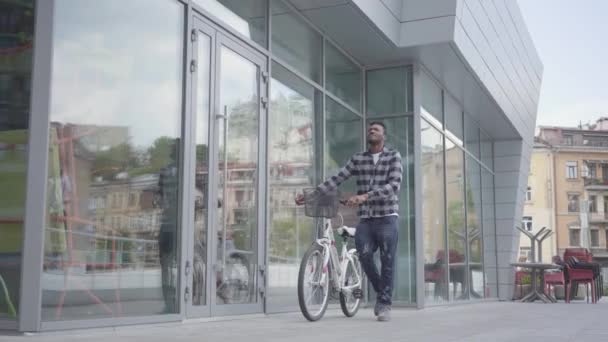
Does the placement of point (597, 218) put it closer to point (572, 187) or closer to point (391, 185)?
point (572, 187)

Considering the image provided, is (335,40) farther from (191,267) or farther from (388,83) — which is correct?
(191,267)

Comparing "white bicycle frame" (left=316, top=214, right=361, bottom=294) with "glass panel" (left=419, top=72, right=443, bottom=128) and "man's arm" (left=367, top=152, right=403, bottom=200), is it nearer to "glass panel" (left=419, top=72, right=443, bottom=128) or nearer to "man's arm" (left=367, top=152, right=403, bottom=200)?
"man's arm" (left=367, top=152, right=403, bottom=200)

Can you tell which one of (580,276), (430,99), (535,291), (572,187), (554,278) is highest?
(572,187)

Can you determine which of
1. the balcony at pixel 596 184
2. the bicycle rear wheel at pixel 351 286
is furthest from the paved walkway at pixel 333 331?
the balcony at pixel 596 184

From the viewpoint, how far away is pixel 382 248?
22.3 ft

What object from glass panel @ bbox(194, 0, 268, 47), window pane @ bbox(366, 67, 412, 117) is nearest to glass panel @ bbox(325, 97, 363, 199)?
window pane @ bbox(366, 67, 412, 117)

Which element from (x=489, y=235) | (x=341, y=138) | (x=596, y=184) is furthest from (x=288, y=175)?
(x=596, y=184)

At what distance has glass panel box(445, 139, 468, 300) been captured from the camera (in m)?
13.1

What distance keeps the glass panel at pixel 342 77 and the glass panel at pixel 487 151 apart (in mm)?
7081

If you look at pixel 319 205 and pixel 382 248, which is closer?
pixel 319 205

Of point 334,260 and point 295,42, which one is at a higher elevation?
point 295,42

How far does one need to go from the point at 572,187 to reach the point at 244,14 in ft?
199

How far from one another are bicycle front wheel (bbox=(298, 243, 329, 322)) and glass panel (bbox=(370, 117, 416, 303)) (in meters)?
4.21

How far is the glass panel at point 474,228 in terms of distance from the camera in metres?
15.1
